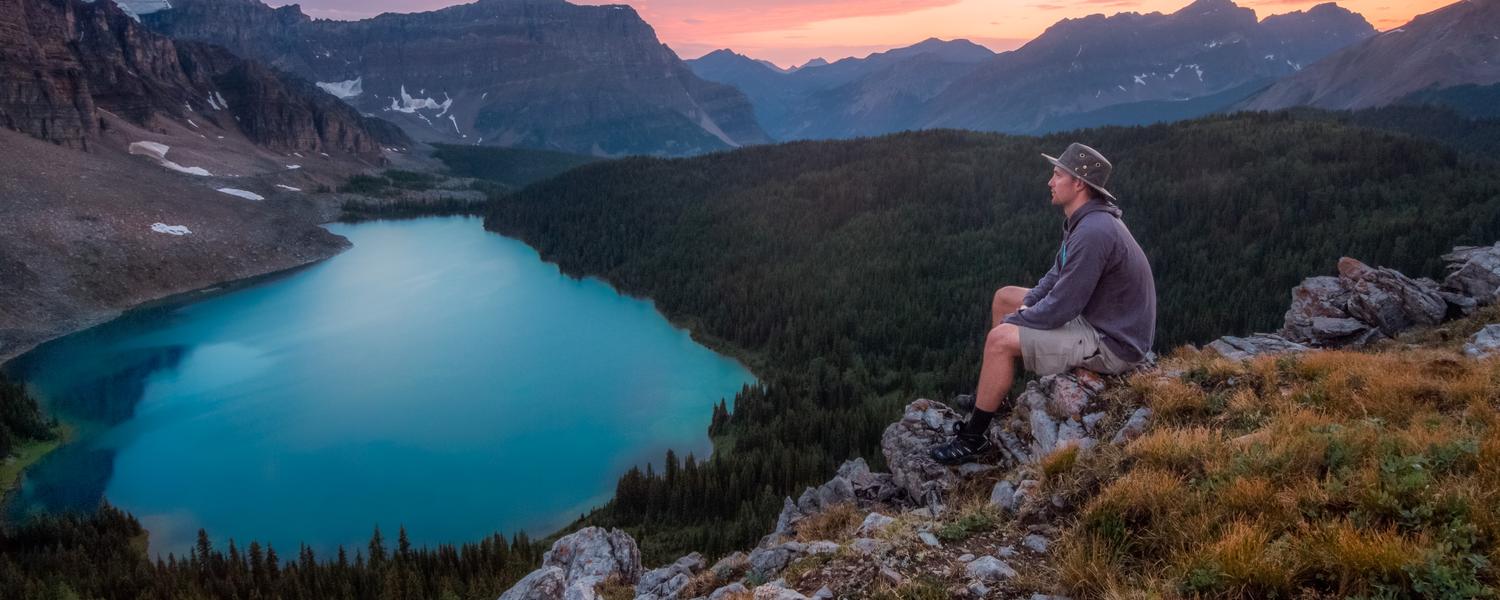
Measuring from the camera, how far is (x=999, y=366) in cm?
864

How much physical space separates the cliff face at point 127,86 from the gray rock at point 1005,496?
101731 mm

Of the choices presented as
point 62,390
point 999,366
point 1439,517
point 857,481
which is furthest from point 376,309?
point 1439,517

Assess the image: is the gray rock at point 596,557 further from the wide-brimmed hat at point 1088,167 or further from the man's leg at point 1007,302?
the wide-brimmed hat at point 1088,167

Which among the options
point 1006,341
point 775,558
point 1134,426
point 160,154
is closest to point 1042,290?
point 1006,341

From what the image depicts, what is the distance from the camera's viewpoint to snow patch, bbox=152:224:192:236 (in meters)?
67.3

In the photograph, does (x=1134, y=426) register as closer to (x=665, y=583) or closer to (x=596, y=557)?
(x=665, y=583)

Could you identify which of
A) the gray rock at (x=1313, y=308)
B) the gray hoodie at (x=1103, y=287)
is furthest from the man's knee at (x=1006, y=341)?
the gray rock at (x=1313, y=308)

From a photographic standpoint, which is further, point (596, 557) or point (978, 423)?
point (596, 557)

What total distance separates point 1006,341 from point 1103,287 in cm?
135

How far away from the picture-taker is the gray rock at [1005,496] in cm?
717

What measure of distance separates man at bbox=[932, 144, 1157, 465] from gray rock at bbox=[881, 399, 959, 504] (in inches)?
44.5

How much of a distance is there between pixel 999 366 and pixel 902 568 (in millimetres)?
3195

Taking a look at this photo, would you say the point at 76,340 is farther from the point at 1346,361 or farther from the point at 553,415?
the point at 1346,361

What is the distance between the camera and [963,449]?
9.53 meters
